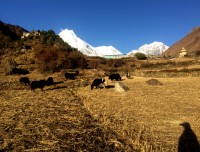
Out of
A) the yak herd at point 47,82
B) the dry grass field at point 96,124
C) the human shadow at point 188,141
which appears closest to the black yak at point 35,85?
the yak herd at point 47,82

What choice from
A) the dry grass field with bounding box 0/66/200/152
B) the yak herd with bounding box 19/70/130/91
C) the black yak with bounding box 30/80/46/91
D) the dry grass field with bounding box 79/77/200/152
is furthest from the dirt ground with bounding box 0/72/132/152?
the yak herd with bounding box 19/70/130/91

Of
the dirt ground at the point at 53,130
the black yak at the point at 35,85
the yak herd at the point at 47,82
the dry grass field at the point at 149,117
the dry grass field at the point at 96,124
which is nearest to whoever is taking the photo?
the dirt ground at the point at 53,130

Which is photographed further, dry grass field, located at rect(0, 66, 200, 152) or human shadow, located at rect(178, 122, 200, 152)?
dry grass field, located at rect(0, 66, 200, 152)

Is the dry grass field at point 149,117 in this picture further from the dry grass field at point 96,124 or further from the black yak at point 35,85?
the black yak at point 35,85

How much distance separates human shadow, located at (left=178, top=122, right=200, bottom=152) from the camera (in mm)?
7699

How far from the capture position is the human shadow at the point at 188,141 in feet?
25.3

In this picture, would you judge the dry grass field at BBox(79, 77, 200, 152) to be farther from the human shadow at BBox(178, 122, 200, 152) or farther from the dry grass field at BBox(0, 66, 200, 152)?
the human shadow at BBox(178, 122, 200, 152)

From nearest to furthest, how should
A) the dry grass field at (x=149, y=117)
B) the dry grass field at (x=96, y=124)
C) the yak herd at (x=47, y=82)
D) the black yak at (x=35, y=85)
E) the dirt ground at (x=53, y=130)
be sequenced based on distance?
the dirt ground at (x=53, y=130), the dry grass field at (x=96, y=124), the dry grass field at (x=149, y=117), the black yak at (x=35, y=85), the yak herd at (x=47, y=82)

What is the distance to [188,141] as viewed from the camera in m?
8.34

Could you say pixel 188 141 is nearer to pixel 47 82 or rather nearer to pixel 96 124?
pixel 96 124

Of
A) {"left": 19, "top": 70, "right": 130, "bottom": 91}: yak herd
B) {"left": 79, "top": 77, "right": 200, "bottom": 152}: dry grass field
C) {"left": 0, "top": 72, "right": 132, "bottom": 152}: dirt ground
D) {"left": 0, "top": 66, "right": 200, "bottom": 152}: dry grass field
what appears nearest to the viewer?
{"left": 0, "top": 72, "right": 132, "bottom": 152}: dirt ground

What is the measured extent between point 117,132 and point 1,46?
47.8 metres

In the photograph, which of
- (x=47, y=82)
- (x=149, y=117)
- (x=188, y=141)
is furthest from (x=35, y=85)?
(x=188, y=141)

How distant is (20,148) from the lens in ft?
24.4
